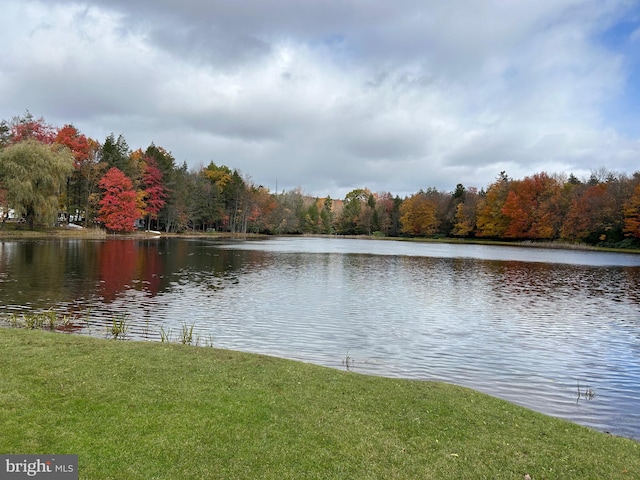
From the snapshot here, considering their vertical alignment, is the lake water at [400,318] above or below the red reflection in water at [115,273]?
below

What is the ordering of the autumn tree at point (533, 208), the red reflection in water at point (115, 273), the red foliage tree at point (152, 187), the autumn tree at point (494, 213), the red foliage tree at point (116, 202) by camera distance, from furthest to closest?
the autumn tree at point (494, 213) < the autumn tree at point (533, 208) < the red foliage tree at point (152, 187) < the red foliage tree at point (116, 202) < the red reflection in water at point (115, 273)

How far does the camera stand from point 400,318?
17.4m

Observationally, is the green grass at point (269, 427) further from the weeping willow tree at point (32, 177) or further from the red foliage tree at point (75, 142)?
the red foliage tree at point (75, 142)

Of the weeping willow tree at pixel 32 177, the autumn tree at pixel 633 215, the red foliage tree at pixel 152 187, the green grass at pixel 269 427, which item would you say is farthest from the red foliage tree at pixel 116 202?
the autumn tree at pixel 633 215

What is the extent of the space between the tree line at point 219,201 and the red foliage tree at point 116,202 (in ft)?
0.50

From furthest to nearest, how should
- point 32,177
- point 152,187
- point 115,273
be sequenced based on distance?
point 152,187
point 32,177
point 115,273

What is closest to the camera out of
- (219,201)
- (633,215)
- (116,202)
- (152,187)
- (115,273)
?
(115,273)

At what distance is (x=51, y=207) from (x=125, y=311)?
1824 inches

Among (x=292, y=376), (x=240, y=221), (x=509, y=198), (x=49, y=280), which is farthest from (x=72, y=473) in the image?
(x=240, y=221)

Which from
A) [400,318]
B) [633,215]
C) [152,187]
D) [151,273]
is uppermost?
[152,187]

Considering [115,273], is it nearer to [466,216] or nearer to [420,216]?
[466,216]

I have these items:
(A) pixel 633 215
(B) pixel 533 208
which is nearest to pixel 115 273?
(A) pixel 633 215

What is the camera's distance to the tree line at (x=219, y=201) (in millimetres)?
55031

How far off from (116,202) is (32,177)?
49.9 feet
